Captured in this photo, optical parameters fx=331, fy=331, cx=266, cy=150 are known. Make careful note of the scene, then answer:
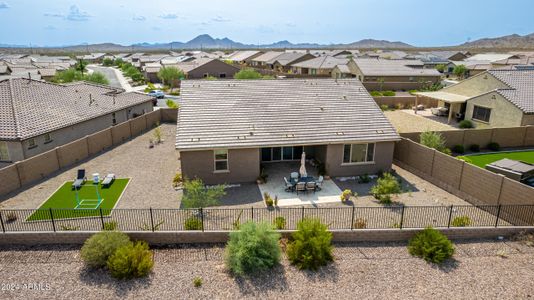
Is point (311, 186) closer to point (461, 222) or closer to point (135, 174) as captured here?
point (461, 222)

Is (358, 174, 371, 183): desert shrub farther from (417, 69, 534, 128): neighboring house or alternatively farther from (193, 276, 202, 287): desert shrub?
(417, 69, 534, 128): neighboring house

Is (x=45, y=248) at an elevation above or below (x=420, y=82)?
below

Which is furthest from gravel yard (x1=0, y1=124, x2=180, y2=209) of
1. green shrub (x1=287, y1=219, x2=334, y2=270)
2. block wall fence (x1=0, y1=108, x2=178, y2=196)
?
green shrub (x1=287, y1=219, x2=334, y2=270)

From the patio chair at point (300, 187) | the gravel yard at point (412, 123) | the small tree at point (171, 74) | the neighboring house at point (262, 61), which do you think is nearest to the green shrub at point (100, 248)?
the patio chair at point (300, 187)

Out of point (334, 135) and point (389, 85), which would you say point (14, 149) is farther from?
point (389, 85)

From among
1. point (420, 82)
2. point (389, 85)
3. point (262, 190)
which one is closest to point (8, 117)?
point (262, 190)

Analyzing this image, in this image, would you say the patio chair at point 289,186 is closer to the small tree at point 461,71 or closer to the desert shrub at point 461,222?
the desert shrub at point 461,222

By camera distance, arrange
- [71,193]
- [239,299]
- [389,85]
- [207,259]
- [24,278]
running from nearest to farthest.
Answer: [239,299] < [24,278] < [207,259] < [71,193] < [389,85]

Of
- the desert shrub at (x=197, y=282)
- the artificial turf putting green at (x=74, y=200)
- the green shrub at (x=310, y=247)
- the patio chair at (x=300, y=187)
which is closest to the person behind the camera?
the desert shrub at (x=197, y=282)
